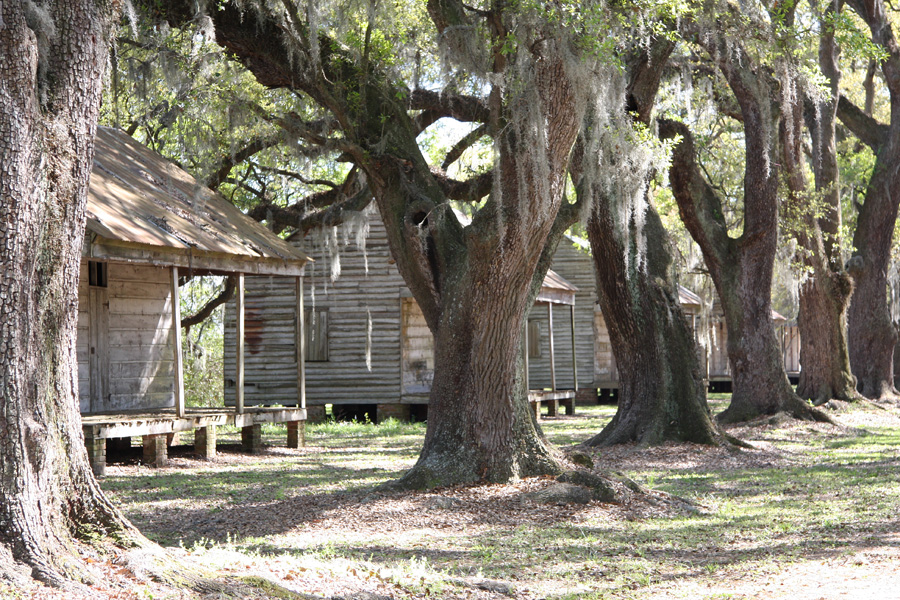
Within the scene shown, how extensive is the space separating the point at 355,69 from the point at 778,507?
20.8ft

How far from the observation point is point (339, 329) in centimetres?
2053

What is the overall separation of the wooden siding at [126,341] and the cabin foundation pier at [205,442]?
55.5 inches

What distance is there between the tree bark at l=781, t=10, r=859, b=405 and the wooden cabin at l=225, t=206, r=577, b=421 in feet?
18.2

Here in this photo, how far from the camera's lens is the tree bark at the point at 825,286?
61.0ft

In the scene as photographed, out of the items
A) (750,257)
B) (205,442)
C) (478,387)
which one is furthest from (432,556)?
(750,257)

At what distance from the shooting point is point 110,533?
4.84 meters

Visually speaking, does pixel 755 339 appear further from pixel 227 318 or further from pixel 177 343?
pixel 227 318

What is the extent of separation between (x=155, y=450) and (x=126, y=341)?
2.45m

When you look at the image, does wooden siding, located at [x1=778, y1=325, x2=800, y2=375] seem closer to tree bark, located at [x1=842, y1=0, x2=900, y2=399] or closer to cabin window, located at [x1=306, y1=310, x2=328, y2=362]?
tree bark, located at [x1=842, y1=0, x2=900, y2=399]

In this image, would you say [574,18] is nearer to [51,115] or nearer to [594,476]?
[594,476]

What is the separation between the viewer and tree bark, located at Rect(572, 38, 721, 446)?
12.7m

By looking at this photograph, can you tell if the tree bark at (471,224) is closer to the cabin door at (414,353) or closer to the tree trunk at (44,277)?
the tree trunk at (44,277)

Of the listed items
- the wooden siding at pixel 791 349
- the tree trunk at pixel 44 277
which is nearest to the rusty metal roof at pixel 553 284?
the tree trunk at pixel 44 277

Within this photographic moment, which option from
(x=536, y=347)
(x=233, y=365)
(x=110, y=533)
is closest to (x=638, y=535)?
(x=110, y=533)
